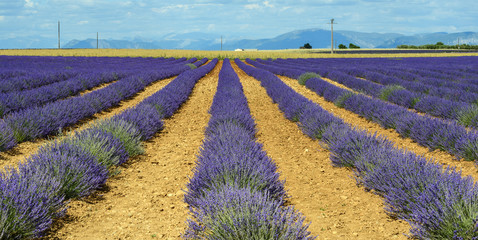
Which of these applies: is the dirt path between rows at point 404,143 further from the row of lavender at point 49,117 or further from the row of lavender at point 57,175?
the row of lavender at point 49,117

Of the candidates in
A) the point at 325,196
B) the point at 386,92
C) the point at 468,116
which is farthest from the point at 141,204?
the point at 386,92

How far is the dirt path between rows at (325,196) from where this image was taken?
3262 millimetres

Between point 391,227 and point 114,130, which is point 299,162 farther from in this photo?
point 114,130

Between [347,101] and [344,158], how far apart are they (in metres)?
5.43

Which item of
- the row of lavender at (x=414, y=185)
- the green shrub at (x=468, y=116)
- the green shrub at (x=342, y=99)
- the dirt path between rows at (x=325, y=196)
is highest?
the green shrub at (x=342, y=99)

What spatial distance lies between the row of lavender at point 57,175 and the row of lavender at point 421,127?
177 inches

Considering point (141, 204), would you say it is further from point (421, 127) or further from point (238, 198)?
point (421, 127)

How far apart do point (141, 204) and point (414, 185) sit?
8.28 feet

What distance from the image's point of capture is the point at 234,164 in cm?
382

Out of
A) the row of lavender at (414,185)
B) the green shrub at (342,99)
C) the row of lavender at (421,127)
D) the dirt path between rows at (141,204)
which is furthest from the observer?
the green shrub at (342,99)

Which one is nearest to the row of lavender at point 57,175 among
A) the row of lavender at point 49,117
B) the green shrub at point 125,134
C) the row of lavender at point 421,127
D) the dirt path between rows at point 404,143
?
the green shrub at point 125,134

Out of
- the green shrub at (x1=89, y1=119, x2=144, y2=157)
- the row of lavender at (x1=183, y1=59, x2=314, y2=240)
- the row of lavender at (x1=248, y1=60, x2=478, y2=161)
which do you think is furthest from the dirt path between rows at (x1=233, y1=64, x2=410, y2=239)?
the green shrub at (x1=89, y1=119, x2=144, y2=157)

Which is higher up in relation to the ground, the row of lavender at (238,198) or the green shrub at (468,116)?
the green shrub at (468,116)

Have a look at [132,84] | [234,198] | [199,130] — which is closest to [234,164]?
[234,198]
